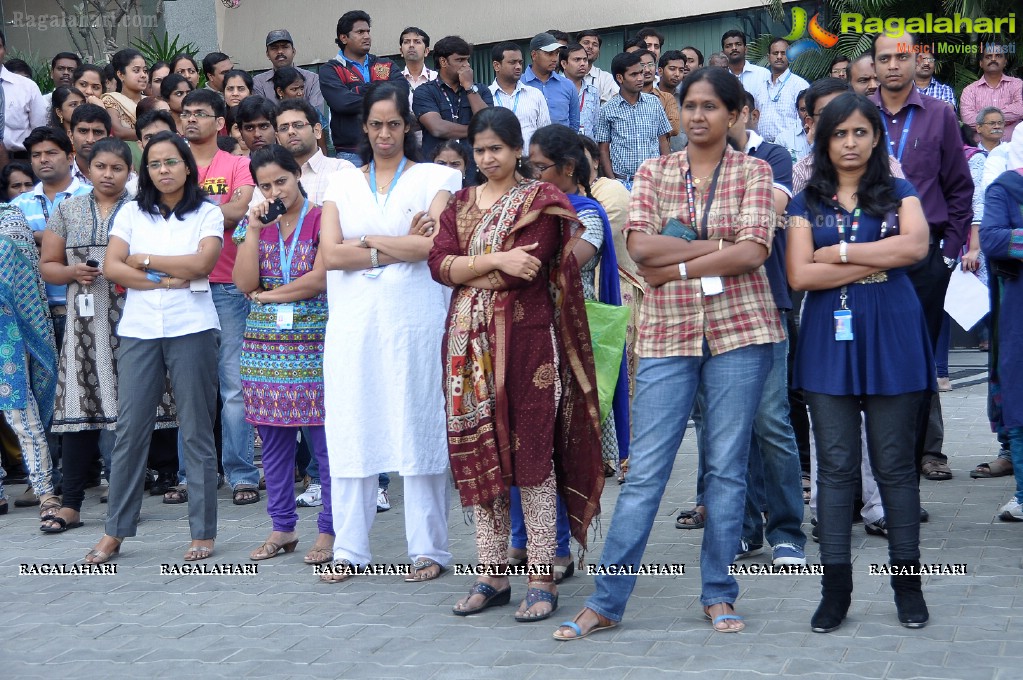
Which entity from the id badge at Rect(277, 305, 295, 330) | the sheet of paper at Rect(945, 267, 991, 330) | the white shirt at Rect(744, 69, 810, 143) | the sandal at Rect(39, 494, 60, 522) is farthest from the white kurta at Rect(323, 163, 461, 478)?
the white shirt at Rect(744, 69, 810, 143)

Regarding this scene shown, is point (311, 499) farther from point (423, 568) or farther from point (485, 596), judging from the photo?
point (485, 596)

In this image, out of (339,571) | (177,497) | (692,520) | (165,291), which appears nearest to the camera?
(339,571)

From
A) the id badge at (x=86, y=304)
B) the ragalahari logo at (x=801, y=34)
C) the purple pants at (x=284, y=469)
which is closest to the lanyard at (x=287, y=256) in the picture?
the purple pants at (x=284, y=469)

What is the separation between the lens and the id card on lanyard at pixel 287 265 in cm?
637

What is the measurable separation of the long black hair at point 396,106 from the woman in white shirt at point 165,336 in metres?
1.06

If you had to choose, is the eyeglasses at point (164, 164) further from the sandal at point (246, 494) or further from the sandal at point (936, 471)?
the sandal at point (936, 471)

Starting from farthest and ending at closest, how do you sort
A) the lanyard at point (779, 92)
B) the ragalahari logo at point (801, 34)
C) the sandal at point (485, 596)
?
the ragalahari logo at point (801, 34) < the lanyard at point (779, 92) < the sandal at point (485, 596)

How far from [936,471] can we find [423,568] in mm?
3342

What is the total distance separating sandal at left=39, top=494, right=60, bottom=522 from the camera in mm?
7406

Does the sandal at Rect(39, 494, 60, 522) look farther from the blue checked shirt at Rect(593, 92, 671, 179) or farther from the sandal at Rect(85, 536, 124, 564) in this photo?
the blue checked shirt at Rect(593, 92, 671, 179)

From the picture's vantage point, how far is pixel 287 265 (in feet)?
21.1

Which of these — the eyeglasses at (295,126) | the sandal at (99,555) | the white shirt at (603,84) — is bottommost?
the sandal at (99,555)

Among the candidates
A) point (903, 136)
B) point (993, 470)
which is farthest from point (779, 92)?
point (903, 136)

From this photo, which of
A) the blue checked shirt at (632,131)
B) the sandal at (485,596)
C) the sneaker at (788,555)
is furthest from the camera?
the blue checked shirt at (632,131)
